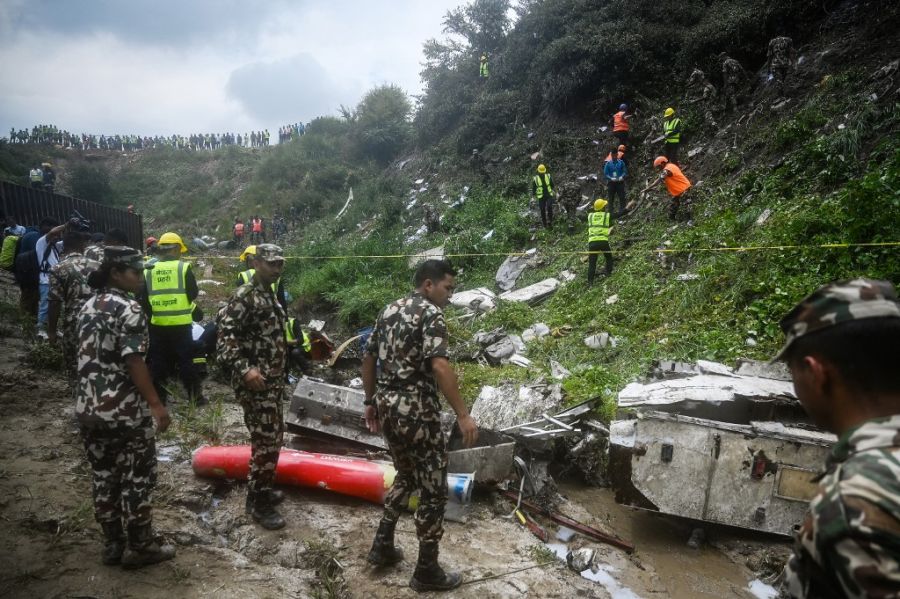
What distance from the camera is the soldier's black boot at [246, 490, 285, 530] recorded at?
315 cm

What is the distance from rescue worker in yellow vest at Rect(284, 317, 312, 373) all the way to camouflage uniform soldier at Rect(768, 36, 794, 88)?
10458 mm

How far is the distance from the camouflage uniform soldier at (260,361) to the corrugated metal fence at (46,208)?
625 centimetres

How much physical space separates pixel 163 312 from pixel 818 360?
483 centimetres

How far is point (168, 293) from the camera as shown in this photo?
4398mm

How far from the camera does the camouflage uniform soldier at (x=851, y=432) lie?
87 centimetres

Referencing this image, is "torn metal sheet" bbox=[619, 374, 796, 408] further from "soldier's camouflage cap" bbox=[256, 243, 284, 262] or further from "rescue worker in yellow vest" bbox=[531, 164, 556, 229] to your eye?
"rescue worker in yellow vest" bbox=[531, 164, 556, 229]

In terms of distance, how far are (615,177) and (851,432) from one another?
962cm

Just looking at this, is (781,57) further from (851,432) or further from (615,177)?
(851,432)

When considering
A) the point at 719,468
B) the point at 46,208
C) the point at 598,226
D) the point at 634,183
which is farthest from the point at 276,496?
the point at 634,183

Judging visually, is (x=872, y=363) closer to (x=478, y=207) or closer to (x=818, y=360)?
(x=818, y=360)

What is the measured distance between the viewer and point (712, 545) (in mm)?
3496

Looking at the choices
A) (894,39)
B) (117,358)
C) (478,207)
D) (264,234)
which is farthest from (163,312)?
(264,234)

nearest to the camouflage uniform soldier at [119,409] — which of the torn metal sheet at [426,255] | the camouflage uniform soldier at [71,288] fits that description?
the camouflage uniform soldier at [71,288]

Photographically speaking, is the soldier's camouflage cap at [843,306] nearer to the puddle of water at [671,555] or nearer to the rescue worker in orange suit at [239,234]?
the puddle of water at [671,555]
